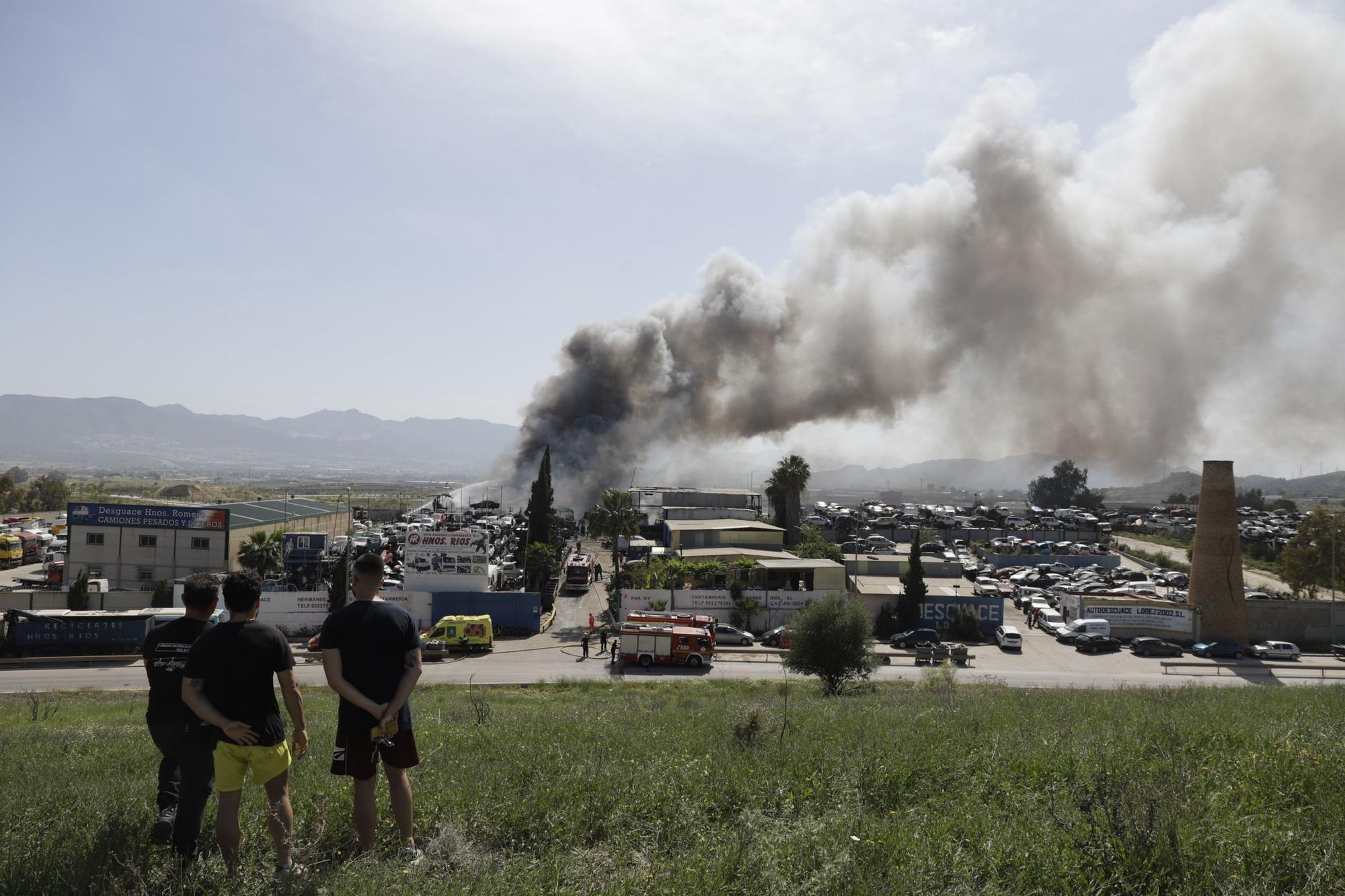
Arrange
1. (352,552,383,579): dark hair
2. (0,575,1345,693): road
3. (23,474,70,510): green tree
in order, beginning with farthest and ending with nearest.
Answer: (23,474,70,510): green tree < (0,575,1345,693): road < (352,552,383,579): dark hair

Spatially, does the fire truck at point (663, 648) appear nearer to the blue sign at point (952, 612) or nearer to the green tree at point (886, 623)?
the green tree at point (886, 623)

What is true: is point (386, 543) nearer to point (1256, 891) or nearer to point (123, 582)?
point (123, 582)

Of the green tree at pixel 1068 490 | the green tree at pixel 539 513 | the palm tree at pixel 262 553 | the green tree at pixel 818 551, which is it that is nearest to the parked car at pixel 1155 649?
the green tree at pixel 818 551

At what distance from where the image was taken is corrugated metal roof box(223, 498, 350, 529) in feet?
147

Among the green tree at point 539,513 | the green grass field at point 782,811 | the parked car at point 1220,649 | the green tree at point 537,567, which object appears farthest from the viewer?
the green tree at point 539,513

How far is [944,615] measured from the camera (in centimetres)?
3581

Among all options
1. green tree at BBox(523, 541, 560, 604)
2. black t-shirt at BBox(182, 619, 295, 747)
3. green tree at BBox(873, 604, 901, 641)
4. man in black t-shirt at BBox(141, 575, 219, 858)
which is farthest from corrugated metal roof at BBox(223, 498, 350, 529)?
black t-shirt at BBox(182, 619, 295, 747)

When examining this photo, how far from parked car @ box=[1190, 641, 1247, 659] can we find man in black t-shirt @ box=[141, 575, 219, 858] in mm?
38133

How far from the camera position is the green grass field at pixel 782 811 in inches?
156

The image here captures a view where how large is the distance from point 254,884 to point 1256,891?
4.74 meters

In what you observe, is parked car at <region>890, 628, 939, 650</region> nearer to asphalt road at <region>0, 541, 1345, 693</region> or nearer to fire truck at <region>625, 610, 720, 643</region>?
asphalt road at <region>0, 541, 1345, 693</region>

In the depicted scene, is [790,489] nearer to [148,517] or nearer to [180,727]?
[148,517]

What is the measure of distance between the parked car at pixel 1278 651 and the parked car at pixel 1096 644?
565cm

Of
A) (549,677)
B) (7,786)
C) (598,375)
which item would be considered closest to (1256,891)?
(7,786)
